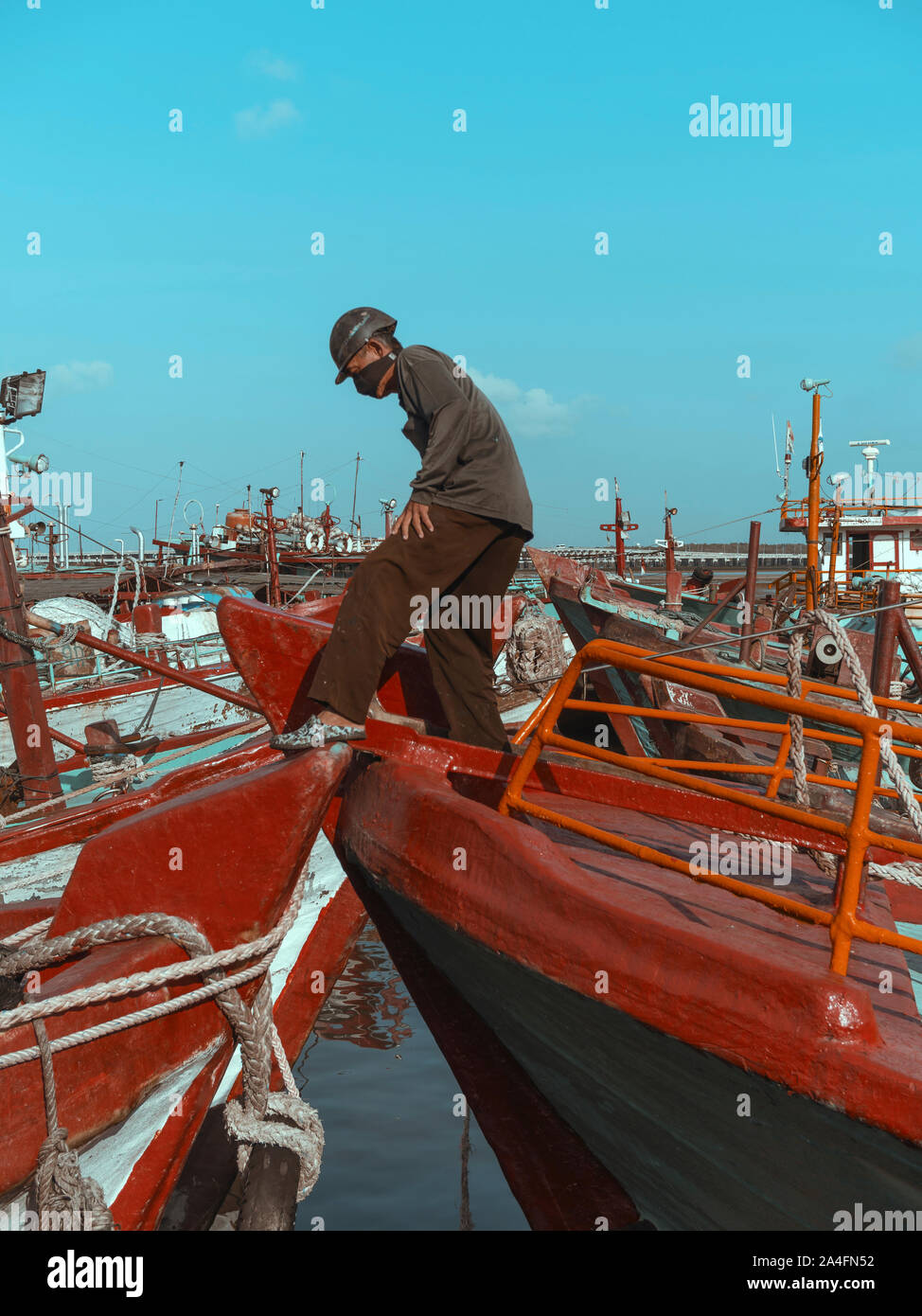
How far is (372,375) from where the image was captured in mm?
3338

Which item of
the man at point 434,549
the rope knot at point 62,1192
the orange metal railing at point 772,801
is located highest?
the man at point 434,549

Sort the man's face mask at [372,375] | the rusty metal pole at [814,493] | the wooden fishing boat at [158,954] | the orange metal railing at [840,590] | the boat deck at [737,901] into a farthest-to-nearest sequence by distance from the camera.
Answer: the orange metal railing at [840,590] < the rusty metal pole at [814,493] < the man's face mask at [372,375] < the wooden fishing boat at [158,954] < the boat deck at [737,901]

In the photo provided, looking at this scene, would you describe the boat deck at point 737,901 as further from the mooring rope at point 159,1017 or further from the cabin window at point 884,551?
the cabin window at point 884,551

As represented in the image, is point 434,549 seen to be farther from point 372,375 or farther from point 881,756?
point 881,756

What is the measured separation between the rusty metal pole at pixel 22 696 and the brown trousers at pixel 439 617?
530 cm

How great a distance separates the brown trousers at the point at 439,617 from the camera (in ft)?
9.62

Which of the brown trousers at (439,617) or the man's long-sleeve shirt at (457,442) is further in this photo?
the man's long-sleeve shirt at (457,442)


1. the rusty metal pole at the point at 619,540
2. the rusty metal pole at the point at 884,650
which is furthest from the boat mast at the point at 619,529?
the rusty metal pole at the point at 884,650

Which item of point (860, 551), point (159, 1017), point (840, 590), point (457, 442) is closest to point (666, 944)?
point (159, 1017)

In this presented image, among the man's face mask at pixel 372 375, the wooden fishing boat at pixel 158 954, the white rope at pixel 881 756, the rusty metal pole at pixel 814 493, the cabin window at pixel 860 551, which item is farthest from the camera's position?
the cabin window at pixel 860 551

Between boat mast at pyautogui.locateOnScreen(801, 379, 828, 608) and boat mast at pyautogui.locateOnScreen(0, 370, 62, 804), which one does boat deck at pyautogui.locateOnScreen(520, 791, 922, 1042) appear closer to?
boat mast at pyautogui.locateOnScreen(0, 370, 62, 804)

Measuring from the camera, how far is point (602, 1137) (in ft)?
9.21
